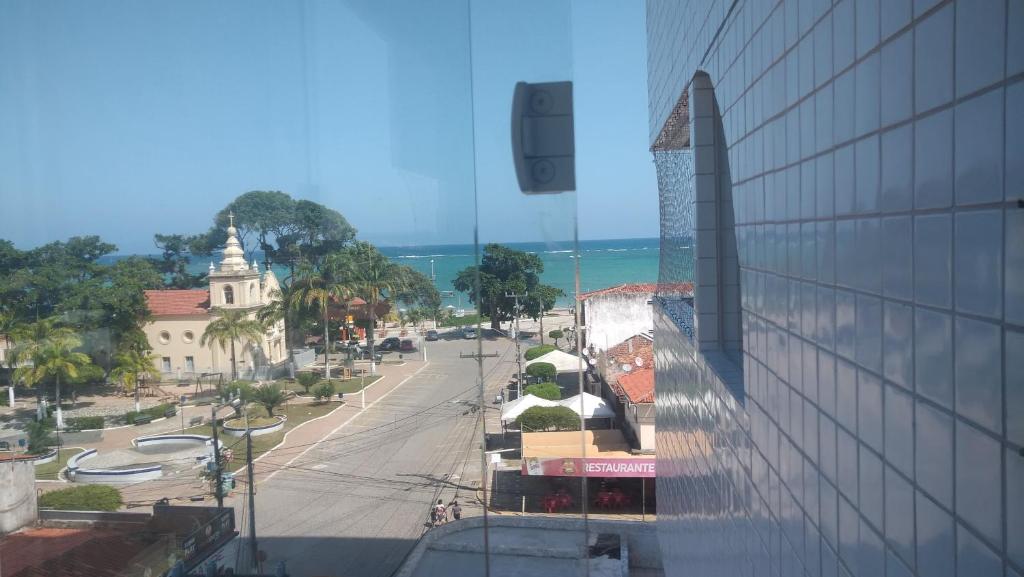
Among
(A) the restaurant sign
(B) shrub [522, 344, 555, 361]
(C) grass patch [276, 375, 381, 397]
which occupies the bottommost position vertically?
(A) the restaurant sign

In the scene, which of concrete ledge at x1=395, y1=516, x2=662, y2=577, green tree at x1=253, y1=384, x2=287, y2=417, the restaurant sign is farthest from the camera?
Result: the restaurant sign

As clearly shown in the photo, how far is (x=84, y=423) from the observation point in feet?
14.9

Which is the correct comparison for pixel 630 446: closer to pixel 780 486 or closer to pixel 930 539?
pixel 780 486

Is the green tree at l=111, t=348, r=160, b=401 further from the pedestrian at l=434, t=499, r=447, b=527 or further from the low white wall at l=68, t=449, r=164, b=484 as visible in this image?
the pedestrian at l=434, t=499, r=447, b=527

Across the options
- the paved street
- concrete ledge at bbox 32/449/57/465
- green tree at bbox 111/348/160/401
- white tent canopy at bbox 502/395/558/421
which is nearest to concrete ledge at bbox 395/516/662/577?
the paved street

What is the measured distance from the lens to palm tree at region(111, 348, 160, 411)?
4.23 metres

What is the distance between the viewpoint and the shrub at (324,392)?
15.8ft

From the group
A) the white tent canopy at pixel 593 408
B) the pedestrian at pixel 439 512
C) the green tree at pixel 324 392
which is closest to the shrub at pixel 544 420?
the white tent canopy at pixel 593 408

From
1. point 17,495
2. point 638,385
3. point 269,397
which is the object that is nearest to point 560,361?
point 638,385

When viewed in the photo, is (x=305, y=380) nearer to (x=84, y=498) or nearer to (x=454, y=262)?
(x=84, y=498)

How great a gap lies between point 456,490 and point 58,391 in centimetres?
321

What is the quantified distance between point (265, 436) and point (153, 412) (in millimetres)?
699

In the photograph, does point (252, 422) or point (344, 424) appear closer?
point (252, 422)

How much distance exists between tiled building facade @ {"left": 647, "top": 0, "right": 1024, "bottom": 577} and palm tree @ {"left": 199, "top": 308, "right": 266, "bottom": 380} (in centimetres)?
314
